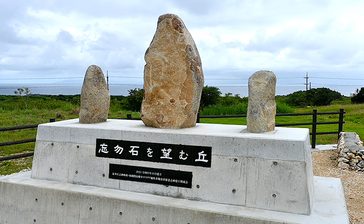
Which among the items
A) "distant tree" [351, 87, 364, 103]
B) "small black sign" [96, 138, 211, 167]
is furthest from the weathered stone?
"distant tree" [351, 87, 364, 103]

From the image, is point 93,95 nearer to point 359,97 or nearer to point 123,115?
point 123,115

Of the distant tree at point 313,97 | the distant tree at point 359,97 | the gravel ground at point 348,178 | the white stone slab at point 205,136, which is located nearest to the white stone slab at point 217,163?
the white stone slab at point 205,136

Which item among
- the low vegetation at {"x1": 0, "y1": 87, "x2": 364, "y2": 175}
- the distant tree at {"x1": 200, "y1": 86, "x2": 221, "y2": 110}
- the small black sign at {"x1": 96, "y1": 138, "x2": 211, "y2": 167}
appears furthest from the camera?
the distant tree at {"x1": 200, "y1": 86, "x2": 221, "y2": 110}

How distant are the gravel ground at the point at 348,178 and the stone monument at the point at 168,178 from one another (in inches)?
24.4

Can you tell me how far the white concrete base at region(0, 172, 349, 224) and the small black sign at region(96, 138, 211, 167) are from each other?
0.45 m

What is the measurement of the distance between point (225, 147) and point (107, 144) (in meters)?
1.61

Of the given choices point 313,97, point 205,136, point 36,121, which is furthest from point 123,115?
point 313,97

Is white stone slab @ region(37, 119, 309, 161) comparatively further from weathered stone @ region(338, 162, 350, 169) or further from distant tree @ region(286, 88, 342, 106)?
distant tree @ region(286, 88, 342, 106)

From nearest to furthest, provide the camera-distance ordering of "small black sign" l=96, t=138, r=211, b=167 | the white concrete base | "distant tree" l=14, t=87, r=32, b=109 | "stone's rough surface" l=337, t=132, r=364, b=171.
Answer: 1. the white concrete base
2. "small black sign" l=96, t=138, r=211, b=167
3. "stone's rough surface" l=337, t=132, r=364, b=171
4. "distant tree" l=14, t=87, r=32, b=109

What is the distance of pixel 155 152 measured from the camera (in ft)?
17.0

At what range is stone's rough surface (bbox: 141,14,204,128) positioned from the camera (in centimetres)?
543

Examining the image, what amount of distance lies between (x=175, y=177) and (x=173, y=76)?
1.34 metres

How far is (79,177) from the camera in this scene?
219 inches

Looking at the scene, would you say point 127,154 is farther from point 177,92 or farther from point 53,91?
point 53,91
